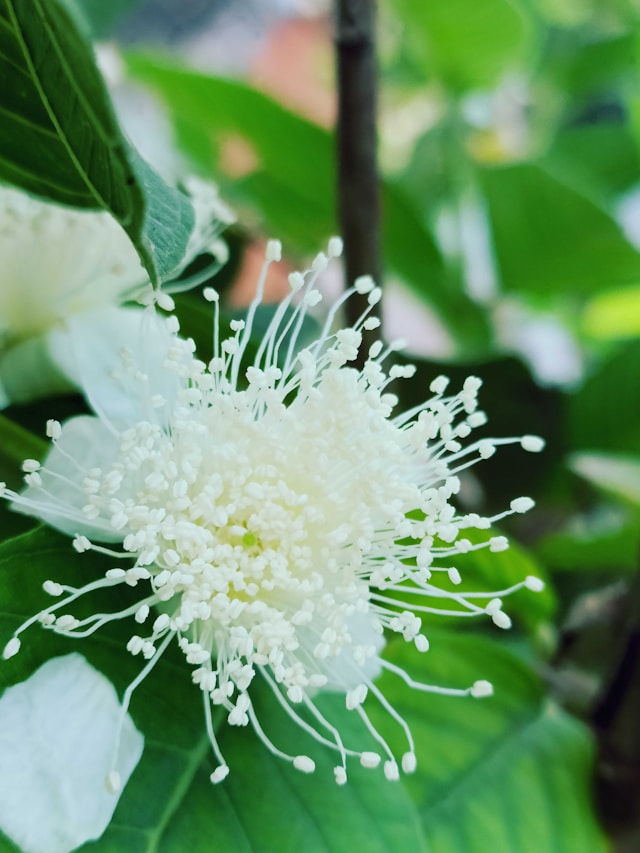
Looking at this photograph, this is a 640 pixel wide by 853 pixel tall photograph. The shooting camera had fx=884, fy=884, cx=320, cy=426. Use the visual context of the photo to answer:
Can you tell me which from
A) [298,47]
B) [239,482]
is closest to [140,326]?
[239,482]

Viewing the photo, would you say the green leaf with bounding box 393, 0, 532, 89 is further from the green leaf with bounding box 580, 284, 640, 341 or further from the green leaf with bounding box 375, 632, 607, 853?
the green leaf with bounding box 375, 632, 607, 853

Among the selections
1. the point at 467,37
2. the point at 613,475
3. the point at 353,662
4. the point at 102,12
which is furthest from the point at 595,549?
the point at 102,12

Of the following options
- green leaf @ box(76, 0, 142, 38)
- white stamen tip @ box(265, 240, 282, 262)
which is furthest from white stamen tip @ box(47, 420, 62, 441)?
green leaf @ box(76, 0, 142, 38)

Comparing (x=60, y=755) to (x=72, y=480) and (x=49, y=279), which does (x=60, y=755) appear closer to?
(x=72, y=480)

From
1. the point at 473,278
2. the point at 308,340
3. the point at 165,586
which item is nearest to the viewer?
the point at 165,586

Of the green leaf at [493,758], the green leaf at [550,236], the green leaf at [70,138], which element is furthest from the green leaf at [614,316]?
the green leaf at [70,138]

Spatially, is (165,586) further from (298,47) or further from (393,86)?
(298,47)
